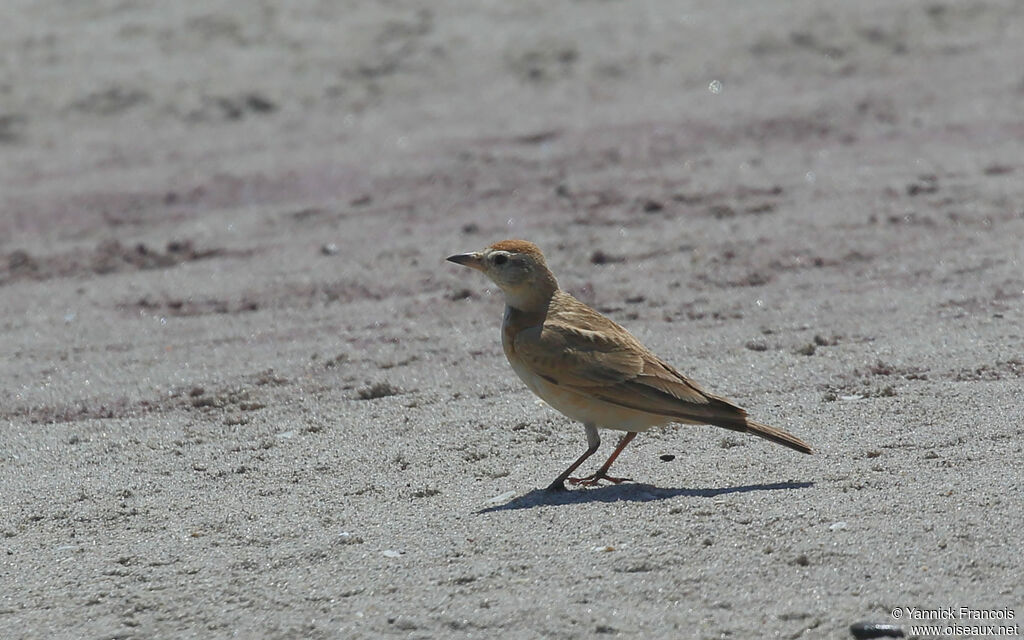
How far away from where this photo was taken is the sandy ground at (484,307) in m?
4.56

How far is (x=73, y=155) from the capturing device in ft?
43.6

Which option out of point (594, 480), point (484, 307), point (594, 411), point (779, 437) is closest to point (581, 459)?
point (594, 480)

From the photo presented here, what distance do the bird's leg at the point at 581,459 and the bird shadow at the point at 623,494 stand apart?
30 mm

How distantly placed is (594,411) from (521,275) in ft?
2.42

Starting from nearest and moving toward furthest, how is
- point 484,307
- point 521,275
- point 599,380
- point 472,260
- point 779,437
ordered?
point 779,437, point 599,380, point 521,275, point 472,260, point 484,307

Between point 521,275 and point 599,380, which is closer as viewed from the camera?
point 599,380

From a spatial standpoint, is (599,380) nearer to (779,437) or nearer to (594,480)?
(594,480)

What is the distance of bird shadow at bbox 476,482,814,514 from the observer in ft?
16.9

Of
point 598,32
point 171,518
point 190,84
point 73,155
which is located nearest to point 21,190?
point 73,155

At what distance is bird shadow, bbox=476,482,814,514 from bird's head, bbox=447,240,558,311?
868 millimetres

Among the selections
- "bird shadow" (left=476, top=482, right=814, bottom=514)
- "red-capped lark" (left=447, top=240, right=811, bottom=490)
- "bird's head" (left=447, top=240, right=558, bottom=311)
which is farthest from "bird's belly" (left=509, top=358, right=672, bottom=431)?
"bird's head" (left=447, top=240, right=558, bottom=311)

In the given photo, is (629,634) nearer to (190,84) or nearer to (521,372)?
(521,372)

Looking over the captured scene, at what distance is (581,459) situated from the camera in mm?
5469

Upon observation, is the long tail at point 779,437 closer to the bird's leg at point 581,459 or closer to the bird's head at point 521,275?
the bird's leg at point 581,459
